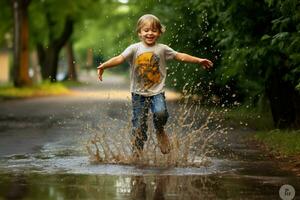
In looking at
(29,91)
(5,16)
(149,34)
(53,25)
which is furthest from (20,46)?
(149,34)

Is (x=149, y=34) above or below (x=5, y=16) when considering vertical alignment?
below

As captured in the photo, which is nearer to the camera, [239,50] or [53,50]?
[239,50]

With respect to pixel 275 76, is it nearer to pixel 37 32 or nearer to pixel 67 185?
pixel 67 185

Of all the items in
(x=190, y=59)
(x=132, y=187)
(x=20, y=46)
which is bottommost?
(x=132, y=187)

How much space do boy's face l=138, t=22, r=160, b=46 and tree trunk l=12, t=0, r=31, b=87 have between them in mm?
29588

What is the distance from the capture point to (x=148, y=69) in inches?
355

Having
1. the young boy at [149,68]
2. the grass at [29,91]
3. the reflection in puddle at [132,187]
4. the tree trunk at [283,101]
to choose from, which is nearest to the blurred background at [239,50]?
the tree trunk at [283,101]

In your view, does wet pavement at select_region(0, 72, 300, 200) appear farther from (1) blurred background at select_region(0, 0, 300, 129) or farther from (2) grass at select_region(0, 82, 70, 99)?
(2) grass at select_region(0, 82, 70, 99)

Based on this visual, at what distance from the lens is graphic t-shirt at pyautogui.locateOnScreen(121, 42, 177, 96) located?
29.6 feet

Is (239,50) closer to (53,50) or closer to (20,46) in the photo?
(20,46)

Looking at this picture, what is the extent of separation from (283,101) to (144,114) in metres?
5.16

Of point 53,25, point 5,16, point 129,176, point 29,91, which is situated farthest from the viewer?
point 53,25

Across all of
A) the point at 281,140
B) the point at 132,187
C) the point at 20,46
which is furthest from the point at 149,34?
the point at 20,46

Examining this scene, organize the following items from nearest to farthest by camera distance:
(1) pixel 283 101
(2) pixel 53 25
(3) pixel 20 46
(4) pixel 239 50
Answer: (4) pixel 239 50 → (1) pixel 283 101 → (3) pixel 20 46 → (2) pixel 53 25
